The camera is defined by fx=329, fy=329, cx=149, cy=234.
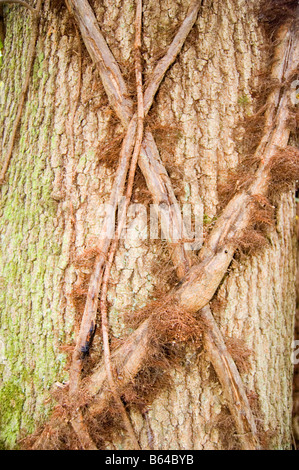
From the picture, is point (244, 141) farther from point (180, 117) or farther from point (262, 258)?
point (262, 258)

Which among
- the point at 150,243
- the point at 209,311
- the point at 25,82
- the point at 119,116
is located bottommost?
the point at 209,311

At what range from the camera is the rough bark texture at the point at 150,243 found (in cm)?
117

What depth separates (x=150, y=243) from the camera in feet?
3.86

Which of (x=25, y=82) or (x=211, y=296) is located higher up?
(x=25, y=82)

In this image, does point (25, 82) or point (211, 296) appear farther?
point (25, 82)

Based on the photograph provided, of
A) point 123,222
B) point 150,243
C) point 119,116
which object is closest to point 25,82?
point 119,116

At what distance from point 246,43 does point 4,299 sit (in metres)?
1.39

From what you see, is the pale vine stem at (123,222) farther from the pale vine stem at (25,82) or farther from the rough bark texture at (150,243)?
the pale vine stem at (25,82)

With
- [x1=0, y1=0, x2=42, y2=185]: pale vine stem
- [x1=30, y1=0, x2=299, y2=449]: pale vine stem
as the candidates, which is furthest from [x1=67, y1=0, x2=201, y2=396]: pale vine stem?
[x1=0, y1=0, x2=42, y2=185]: pale vine stem

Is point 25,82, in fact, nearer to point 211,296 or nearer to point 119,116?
point 119,116

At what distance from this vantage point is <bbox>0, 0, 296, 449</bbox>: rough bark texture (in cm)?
117

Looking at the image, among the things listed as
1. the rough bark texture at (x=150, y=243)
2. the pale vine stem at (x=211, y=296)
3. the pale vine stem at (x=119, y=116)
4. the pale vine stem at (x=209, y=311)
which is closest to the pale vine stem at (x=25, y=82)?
the rough bark texture at (x=150, y=243)

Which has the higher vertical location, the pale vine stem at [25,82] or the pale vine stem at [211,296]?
the pale vine stem at [25,82]

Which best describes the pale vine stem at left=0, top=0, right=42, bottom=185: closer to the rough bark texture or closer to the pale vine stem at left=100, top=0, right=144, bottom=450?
the rough bark texture
